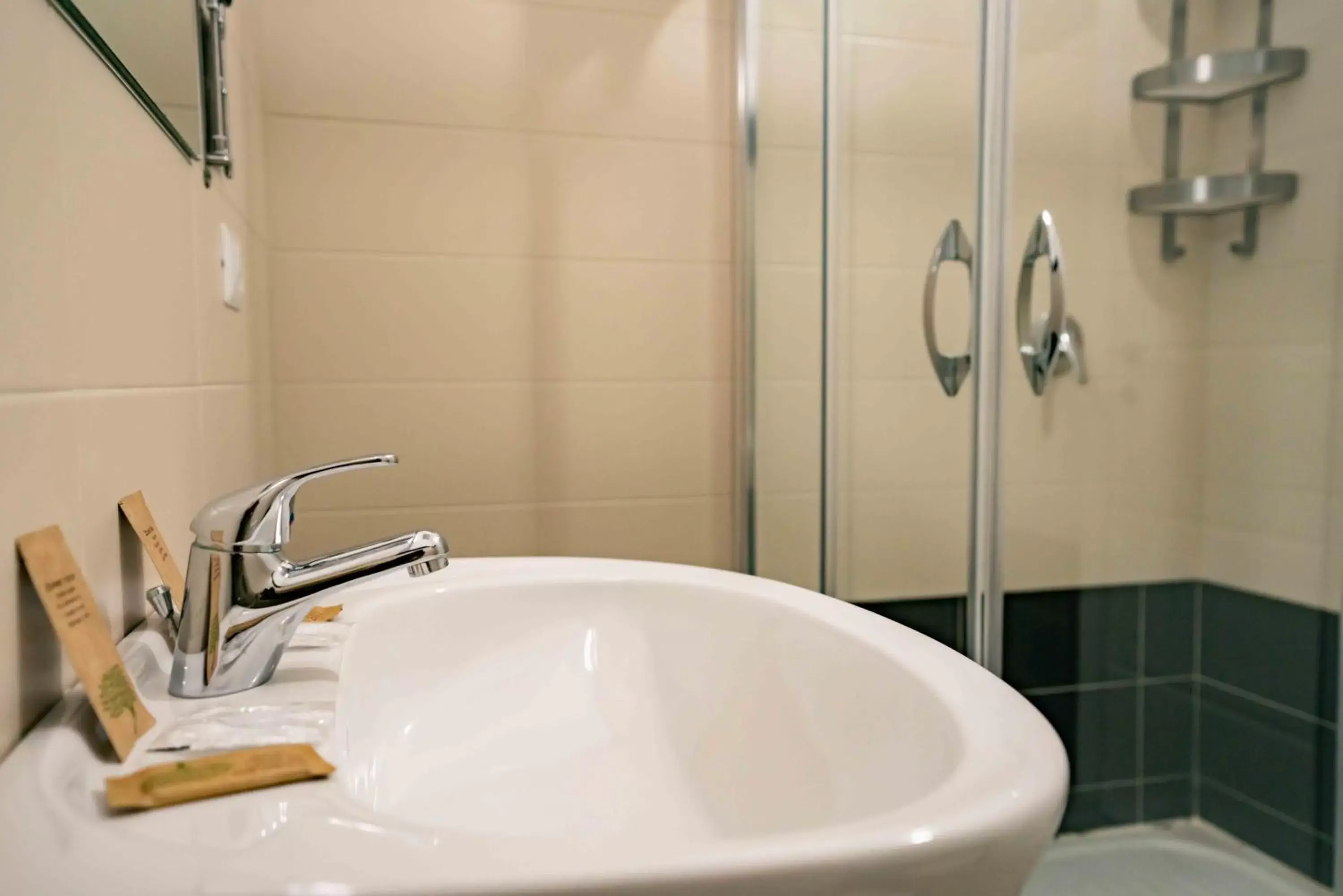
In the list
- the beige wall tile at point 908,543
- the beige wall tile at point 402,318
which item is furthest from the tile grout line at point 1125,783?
the beige wall tile at point 402,318

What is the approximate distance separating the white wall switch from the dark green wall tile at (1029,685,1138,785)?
1217 millimetres

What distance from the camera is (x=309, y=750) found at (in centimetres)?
44

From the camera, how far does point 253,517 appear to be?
58 centimetres

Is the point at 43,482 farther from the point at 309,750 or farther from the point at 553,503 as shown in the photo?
the point at 553,503

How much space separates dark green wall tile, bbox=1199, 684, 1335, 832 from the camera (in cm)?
103

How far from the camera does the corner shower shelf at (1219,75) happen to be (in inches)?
40.1

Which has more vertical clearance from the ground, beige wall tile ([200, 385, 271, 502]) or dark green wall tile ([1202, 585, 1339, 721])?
beige wall tile ([200, 385, 271, 502])

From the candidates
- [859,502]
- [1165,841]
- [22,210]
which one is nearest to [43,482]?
[22,210]

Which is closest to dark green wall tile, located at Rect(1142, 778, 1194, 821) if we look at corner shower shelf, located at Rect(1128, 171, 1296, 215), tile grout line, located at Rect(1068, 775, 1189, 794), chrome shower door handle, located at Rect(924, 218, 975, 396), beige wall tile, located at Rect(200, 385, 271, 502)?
tile grout line, located at Rect(1068, 775, 1189, 794)

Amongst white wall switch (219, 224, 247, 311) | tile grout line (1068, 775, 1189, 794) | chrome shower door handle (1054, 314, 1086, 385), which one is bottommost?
tile grout line (1068, 775, 1189, 794)

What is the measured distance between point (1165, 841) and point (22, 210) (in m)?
1.46

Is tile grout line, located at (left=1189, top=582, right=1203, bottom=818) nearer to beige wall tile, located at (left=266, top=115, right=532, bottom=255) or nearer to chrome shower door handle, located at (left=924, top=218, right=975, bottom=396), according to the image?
chrome shower door handle, located at (left=924, top=218, right=975, bottom=396)

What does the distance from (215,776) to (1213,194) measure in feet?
4.05

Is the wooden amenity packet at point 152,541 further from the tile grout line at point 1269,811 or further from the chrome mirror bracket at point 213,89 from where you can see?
the tile grout line at point 1269,811
